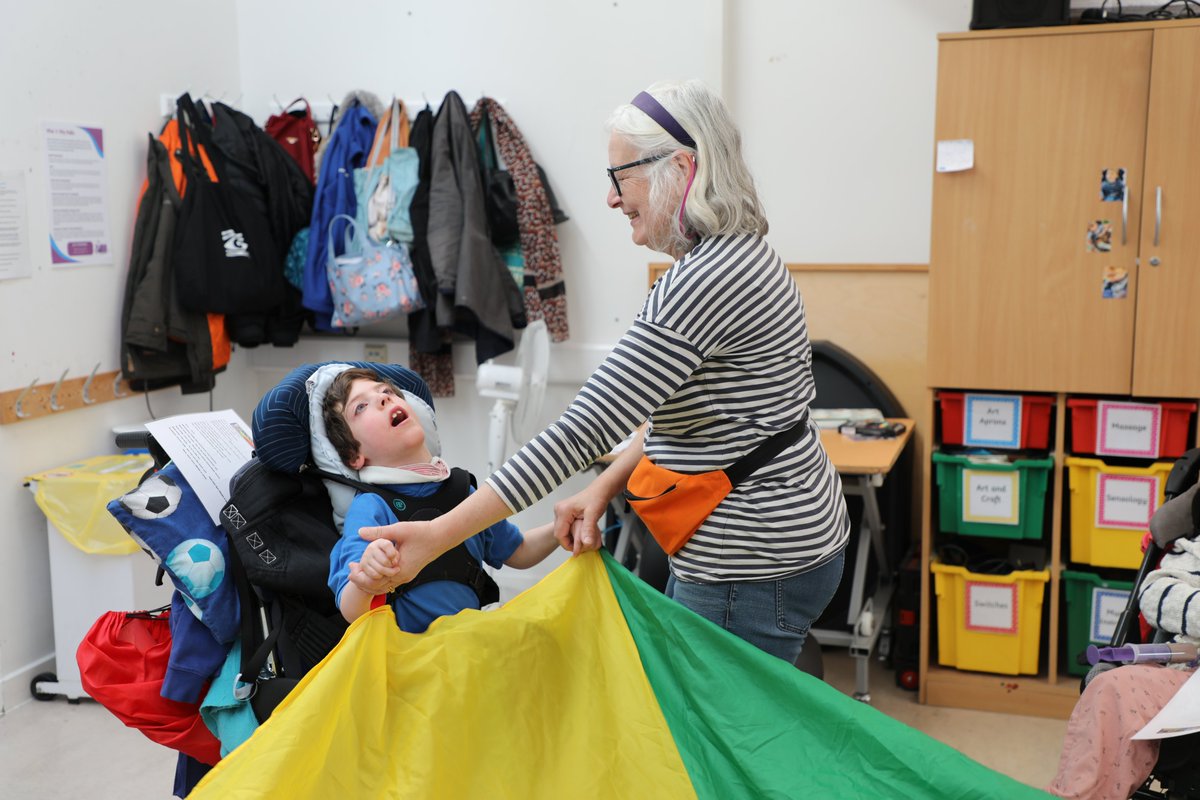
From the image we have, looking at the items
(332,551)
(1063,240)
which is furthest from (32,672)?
(1063,240)

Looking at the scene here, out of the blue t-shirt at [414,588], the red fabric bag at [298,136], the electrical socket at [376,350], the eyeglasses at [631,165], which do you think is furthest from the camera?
the electrical socket at [376,350]

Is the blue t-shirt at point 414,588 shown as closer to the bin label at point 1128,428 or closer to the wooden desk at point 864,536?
the wooden desk at point 864,536

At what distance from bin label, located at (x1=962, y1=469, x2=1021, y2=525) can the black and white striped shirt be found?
1.78 m

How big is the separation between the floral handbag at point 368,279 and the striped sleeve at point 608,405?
103 inches

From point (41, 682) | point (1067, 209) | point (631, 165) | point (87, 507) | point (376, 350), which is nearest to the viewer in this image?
point (631, 165)

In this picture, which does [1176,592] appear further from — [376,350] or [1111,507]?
[376,350]

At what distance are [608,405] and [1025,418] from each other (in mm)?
2203

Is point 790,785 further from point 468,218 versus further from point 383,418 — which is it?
point 468,218

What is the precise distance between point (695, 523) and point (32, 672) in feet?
9.21

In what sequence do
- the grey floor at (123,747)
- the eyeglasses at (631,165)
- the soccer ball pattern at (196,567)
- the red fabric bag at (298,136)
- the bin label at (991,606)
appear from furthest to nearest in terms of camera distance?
the red fabric bag at (298,136), the bin label at (991,606), the grey floor at (123,747), the soccer ball pattern at (196,567), the eyeglasses at (631,165)

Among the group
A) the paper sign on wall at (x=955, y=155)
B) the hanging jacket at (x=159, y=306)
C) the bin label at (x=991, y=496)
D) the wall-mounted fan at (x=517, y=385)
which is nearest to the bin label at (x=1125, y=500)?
the bin label at (x=991, y=496)

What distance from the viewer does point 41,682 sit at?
3.73 m

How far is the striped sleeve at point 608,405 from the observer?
166 centimetres

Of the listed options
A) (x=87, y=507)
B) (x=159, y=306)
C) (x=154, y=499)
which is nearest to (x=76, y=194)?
(x=159, y=306)
